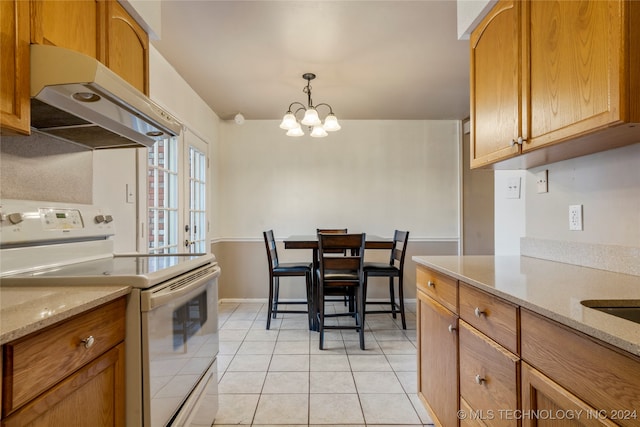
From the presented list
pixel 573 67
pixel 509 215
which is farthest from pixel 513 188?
pixel 573 67

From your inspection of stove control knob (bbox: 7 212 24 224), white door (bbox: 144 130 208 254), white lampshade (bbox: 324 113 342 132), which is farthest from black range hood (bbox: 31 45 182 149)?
white lampshade (bbox: 324 113 342 132)

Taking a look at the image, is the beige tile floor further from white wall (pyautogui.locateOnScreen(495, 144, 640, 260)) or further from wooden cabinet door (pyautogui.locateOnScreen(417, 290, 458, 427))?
white wall (pyautogui.locateOnScreen(495, 144, 640, 260))

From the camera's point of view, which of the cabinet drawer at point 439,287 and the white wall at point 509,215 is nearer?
the cabinet drawer at point 439,287

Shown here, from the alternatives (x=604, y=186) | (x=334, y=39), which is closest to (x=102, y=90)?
(x=334, y=39)

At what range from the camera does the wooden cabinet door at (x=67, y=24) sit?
1132mm

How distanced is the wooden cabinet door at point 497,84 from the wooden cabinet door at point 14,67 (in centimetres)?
175

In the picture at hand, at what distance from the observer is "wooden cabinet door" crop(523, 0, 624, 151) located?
960mm

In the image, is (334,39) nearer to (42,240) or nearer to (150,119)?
(150,119)

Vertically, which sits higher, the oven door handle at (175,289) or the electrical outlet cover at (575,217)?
the electrical outlet cover at (575,217)

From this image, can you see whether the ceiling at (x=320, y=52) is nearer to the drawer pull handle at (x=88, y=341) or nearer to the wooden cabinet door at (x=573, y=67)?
the wooden cabinet door at (x=573, y=67)

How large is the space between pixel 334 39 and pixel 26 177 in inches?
75.1

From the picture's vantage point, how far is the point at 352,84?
3141mm

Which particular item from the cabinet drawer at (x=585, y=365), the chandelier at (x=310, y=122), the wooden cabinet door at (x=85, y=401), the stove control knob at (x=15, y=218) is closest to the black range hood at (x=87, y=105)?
the stove control knob at (x=15, y=218)

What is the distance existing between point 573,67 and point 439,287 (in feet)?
3.17
